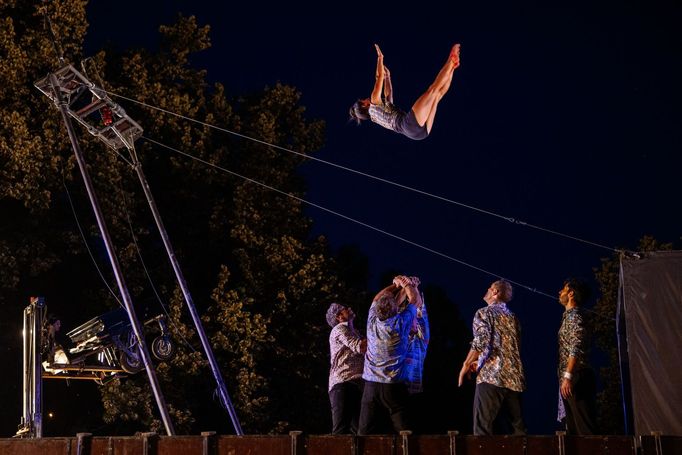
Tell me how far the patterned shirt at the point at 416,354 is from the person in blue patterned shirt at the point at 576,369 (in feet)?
4.12

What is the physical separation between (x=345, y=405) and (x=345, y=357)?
0.46 metres

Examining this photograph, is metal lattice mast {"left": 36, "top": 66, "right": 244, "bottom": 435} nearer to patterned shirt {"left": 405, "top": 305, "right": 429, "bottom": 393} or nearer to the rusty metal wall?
patterned shirt {"left": 405, "top": 305, "right": 429, "bottom": 393}

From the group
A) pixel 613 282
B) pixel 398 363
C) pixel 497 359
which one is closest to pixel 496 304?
pixel 497 359

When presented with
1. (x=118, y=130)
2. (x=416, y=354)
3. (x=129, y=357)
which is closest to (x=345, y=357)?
(x=416, y=354)

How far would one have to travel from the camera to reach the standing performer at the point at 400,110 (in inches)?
307

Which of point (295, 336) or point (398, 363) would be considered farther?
point (295, 336)

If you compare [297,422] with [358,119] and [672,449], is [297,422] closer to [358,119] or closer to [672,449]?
[358,119]

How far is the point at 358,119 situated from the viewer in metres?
8.56

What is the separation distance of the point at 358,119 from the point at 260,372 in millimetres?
13083

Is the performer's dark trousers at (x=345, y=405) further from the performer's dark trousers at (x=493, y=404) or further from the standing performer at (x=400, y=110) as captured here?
the standing performer at (x=400, y=110)

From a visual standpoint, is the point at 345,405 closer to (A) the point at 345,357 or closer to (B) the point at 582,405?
(A) the point at 345,357

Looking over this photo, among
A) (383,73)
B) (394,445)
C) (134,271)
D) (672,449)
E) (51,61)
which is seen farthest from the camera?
(134,271)

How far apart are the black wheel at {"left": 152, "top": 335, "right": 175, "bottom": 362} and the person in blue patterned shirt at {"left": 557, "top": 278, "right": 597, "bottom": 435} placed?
27.7 feet

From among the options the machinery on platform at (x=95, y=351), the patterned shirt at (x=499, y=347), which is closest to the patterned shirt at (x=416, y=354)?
the patterned shirt at (x=499, y=347)
